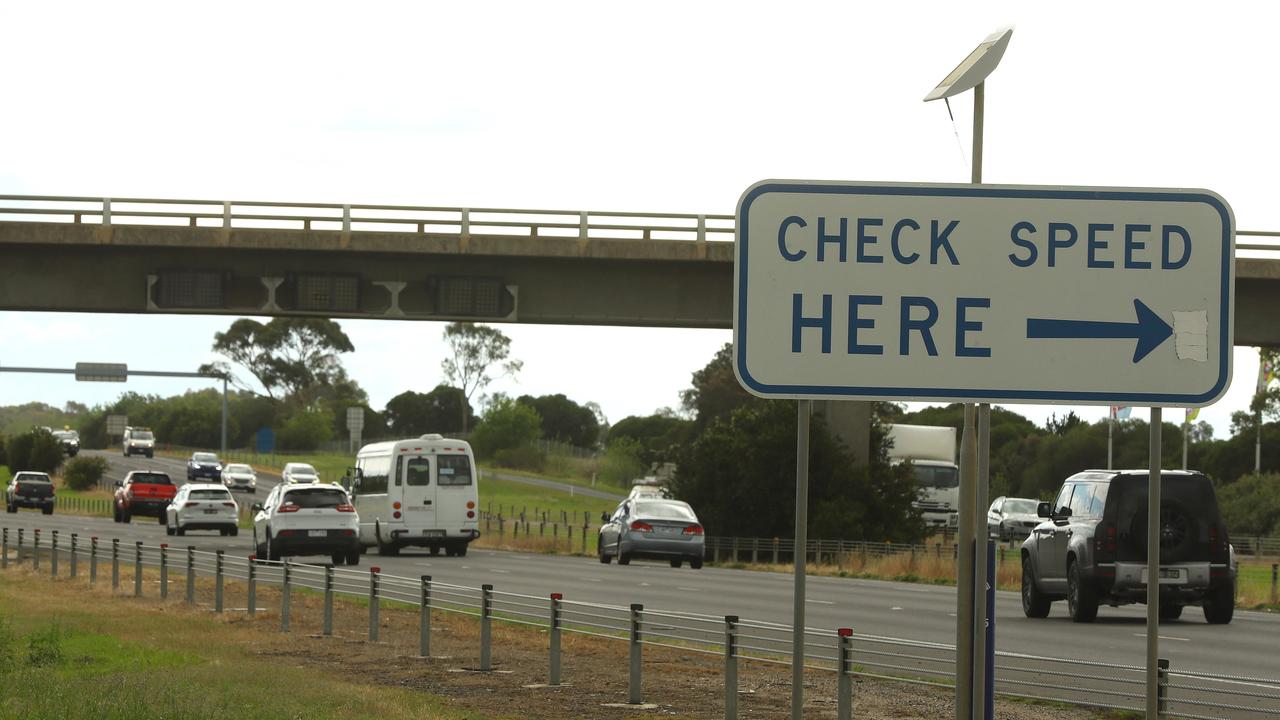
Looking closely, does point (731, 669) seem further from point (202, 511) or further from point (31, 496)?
point (31, 496)

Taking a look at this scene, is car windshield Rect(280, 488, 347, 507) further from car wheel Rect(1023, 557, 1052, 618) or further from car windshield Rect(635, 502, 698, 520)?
car wheel Rect(1023, 557, 1052, 618)

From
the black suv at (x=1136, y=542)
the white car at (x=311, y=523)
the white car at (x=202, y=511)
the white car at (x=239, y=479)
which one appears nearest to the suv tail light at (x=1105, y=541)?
the black suv at (x=1136, y=542)

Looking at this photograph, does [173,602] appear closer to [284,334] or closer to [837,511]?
[837,511]

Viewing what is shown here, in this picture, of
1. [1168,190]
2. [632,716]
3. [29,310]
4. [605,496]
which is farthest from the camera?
[605,496]

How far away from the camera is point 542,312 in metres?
40.8

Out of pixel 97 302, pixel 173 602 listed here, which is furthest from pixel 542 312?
pixel 173 602

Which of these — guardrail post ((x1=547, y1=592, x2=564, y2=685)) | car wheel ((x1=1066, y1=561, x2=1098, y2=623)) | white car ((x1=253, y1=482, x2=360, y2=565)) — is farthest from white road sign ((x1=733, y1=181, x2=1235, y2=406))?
white car ((x1=253, y1=482, x2=360, y2=565))

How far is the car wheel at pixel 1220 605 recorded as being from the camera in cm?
2197

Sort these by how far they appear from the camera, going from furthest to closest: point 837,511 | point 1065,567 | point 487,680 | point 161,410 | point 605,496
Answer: point 161,410 → point 605,496 → point 837,511 → point 1065,567 → point 487,680

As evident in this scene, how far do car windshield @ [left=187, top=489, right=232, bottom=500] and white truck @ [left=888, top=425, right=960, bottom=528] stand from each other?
19358 mm

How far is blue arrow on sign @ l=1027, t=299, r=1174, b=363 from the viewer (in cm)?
605

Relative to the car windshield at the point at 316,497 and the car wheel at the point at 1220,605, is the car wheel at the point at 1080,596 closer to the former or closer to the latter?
the car wheel at the point at 1220,605

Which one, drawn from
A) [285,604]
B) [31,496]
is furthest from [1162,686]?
[31,496]

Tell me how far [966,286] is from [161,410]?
176 meters
